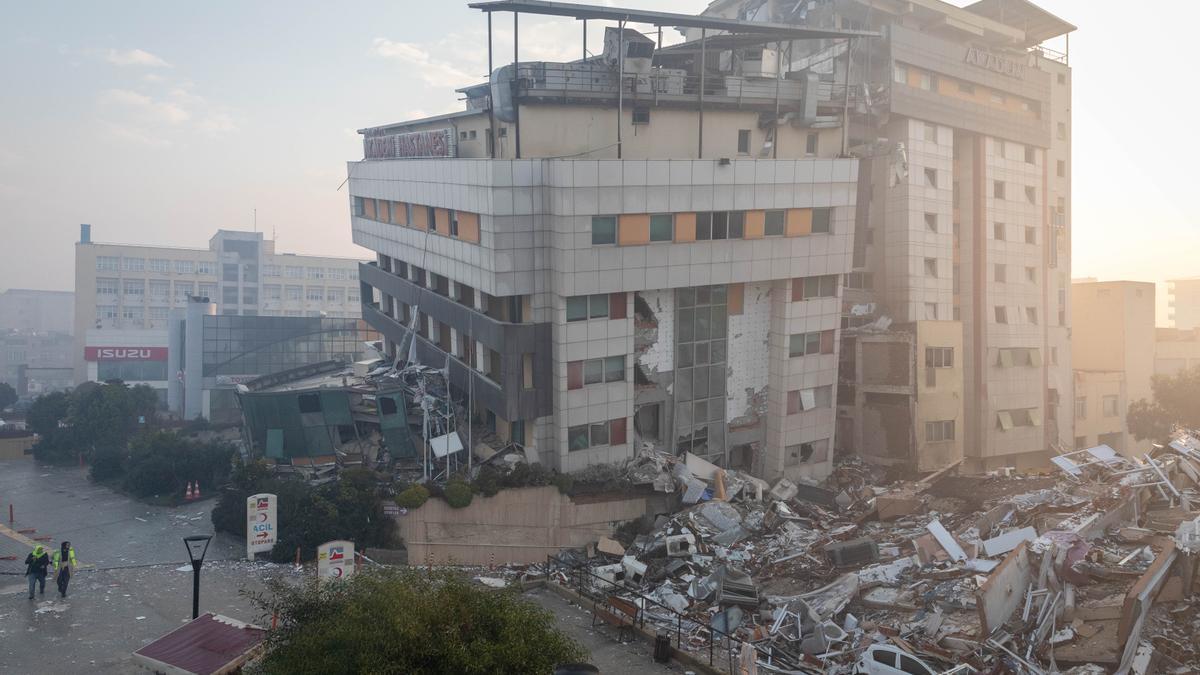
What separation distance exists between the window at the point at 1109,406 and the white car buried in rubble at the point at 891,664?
41.4 m

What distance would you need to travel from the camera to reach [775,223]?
32438 mm

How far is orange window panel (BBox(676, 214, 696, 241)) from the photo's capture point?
3030 cm

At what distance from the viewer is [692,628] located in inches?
870

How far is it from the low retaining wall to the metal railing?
0.96 m

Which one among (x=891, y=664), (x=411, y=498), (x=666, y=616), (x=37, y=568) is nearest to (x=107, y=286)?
(x=411, y=498)

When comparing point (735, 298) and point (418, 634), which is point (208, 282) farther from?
point (418, 634)

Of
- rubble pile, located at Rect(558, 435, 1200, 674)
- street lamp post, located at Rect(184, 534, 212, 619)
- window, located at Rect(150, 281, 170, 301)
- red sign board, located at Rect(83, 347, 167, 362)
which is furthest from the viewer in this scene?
window, located at Rect(150, 281, 170, 301)

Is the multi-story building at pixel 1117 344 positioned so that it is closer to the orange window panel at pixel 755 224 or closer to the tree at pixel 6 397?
the orange window panel at pixel 755 224

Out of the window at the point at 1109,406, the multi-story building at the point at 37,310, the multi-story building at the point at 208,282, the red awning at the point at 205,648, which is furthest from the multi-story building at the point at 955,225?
the multi-story building at the point at 37,310

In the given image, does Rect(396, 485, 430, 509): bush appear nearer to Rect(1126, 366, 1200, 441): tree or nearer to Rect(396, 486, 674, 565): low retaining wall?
Rect(396, 486, 674, 565): low retaining wall

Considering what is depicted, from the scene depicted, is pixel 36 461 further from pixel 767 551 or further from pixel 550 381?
pixel 767 551

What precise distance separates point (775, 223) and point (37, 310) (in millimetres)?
169632

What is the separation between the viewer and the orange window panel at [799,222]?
3266 cm

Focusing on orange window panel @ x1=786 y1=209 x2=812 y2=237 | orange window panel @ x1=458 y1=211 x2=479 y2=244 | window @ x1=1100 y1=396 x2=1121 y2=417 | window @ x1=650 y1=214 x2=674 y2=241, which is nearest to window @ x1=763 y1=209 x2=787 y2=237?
orange window panel @ x1=786 y1=209 x2=812 y2=237
